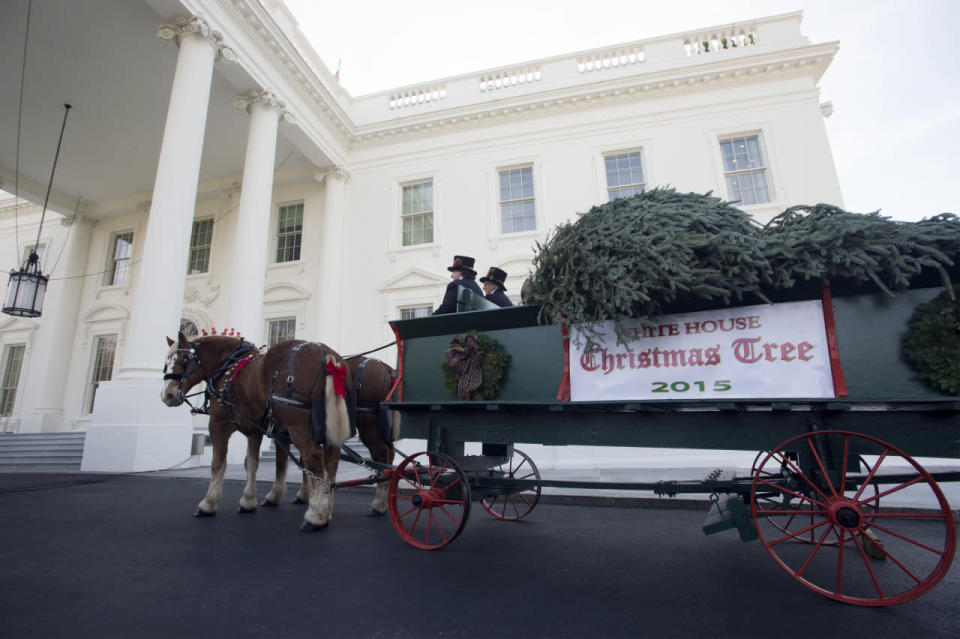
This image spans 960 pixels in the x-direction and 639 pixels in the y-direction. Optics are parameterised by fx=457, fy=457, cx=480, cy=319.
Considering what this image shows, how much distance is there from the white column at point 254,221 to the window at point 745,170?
11014 mm

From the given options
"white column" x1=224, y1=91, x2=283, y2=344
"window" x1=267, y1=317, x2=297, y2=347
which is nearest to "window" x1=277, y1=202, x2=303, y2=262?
"window" x1=267, y1=317, x2=297, y2=347

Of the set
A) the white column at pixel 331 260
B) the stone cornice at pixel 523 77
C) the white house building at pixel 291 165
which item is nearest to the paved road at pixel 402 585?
the white house building at pixel 291 165

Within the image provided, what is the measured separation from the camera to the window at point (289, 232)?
46.2ft

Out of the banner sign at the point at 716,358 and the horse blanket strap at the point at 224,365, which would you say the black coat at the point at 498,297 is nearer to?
the banner sign at the point at 716,358

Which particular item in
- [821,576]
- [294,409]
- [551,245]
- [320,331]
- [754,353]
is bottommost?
[821,576]

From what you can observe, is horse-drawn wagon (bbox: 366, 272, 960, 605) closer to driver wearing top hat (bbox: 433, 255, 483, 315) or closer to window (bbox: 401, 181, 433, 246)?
driver wearing top hat (bbox: 433, 255, 483, 315)

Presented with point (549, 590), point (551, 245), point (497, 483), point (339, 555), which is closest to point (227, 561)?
point (339, 555)

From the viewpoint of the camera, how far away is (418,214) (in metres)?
13.3

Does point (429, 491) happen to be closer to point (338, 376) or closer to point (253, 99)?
point (338, 376)

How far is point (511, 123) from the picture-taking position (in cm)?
1291

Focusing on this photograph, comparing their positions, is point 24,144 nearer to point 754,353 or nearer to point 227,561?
point 227,561

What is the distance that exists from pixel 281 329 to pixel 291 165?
5.09 m

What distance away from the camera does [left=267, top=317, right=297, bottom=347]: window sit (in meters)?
13.3

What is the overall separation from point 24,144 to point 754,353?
18.8 meters
